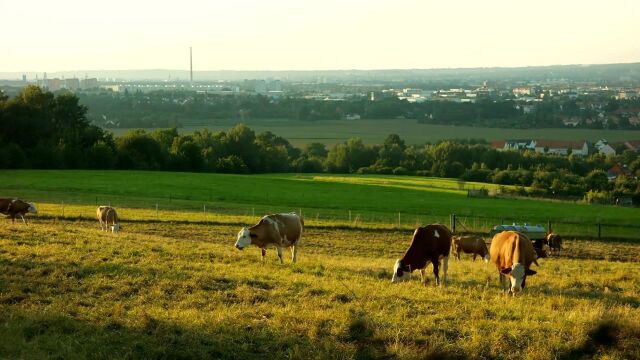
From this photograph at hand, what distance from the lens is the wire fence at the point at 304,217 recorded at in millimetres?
42031

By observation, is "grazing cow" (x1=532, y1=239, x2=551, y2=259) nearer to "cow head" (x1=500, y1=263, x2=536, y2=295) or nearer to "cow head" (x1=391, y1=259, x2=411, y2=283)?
"cow head" (x1=391, y1=259, x2=411, y2=283)

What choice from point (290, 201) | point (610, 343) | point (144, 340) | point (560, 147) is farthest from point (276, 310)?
point (560, 147)

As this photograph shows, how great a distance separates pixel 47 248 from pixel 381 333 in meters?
12.1

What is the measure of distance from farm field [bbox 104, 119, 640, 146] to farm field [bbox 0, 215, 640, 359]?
111m

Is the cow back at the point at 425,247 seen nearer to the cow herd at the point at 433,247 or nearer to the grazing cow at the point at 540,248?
the cow herd at the point at 433,247

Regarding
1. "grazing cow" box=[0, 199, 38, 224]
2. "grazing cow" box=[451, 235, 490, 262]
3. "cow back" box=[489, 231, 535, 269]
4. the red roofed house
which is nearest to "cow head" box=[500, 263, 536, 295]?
"cow back" box=[489, 231, 535, 269]

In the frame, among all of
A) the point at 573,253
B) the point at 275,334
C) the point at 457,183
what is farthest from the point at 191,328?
the point at 457,183

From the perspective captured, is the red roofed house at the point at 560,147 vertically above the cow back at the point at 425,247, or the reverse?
the cow back at the point at 425,247

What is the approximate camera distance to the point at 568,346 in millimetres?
12297

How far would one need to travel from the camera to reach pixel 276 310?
14.3 metres

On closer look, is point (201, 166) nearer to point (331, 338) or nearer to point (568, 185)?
point (568, 185)

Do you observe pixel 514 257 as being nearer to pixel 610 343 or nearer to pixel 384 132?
pixel 610 343

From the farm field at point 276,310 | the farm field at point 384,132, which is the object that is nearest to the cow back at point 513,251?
the farm field at point 276,310

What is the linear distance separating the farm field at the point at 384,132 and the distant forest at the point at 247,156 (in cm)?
2375
